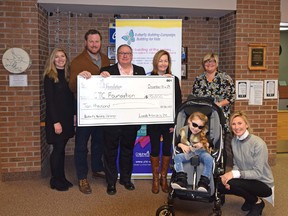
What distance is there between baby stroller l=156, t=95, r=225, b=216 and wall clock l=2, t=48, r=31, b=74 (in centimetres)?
213

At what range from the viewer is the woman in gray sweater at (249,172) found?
3.30 meters

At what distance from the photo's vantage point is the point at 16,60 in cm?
438

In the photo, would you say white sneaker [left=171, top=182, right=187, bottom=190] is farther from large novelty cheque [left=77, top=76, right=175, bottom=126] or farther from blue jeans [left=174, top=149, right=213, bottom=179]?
large novelty cheque [left=77, top=76, right=175, bottom=126]

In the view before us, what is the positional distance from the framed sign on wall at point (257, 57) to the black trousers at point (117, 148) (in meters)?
2.13

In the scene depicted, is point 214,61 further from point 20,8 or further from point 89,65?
point 20,8

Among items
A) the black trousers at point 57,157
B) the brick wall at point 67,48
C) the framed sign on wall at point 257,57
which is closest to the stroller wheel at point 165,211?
the black trousers at point 57,157

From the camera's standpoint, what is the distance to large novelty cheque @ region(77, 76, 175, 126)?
384 centimetres

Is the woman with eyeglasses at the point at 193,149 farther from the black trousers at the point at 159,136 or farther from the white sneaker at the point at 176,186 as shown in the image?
the black trousers at the point at 159,136

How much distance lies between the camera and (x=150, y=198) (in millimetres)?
3900

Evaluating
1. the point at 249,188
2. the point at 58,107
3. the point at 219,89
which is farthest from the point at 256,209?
the point at 58,107

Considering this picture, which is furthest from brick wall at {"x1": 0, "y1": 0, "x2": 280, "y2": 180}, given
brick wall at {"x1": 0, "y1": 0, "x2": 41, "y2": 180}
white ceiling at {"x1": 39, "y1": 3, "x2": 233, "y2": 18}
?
white ceiling at {"x1": 39, "y1": 3, "x2": 233, "y2": 18}

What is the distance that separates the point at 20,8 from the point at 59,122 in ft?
5.15

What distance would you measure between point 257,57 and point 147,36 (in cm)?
170

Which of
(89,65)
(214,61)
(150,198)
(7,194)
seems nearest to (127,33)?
(89,65)
